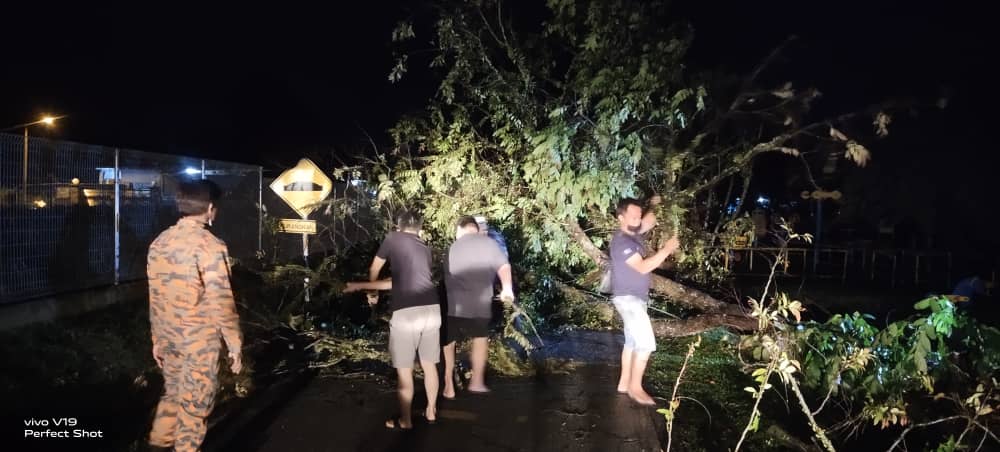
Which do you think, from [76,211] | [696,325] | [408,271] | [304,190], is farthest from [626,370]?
[76,211]

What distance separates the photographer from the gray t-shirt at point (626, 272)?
199 inches

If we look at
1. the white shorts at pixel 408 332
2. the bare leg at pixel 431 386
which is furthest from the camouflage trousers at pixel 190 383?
the bare leg at pixel 431 386

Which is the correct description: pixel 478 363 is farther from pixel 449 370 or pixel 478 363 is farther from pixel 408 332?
pixel 408 332

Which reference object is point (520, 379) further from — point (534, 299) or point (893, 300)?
point (893, 300)

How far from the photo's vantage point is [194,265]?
360cm

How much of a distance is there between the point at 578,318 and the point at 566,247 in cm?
103

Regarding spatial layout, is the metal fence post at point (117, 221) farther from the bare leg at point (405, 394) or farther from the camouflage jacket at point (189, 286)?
the bare leg at point (405, 394)

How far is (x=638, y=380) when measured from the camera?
5336 mm

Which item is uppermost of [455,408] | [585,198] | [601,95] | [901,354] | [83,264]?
[601,95]

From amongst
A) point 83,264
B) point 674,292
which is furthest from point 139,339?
point 674,292

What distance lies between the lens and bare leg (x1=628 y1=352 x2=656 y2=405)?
17.1 ft

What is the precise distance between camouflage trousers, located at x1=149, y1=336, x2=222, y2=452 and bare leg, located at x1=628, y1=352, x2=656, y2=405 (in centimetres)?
315

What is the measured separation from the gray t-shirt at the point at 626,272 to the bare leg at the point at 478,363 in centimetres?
122

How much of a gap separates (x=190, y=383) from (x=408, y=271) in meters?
1.55
